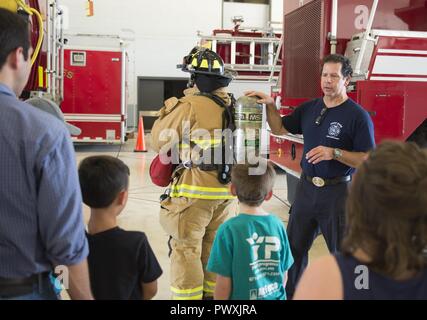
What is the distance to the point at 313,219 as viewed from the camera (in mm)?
3320

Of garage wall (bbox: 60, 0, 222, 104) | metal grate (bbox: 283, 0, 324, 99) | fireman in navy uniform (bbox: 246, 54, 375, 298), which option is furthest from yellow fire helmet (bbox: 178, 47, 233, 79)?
garage wall (bbox: 60, 0, 222, 104)

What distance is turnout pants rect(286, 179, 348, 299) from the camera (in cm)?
319

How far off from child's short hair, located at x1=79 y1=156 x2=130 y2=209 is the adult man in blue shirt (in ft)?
1.18

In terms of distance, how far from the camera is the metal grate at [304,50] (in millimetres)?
5285

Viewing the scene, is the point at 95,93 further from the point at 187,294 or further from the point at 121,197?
the point at 121,197

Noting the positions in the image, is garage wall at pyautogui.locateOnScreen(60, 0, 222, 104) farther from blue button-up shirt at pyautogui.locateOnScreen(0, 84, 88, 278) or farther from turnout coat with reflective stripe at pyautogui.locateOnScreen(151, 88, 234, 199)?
blue button-up shirt at pyautogui.locateOnScreen(0, 84, 88, 278)

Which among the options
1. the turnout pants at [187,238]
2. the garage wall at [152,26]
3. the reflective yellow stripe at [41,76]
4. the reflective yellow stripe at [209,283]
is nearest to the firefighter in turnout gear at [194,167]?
the turnout pants at [187,238]

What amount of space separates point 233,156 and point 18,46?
1692 mm

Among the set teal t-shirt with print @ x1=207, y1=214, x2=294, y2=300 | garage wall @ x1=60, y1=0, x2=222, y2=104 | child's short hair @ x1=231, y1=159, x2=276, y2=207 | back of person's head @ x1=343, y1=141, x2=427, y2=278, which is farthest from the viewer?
garage wall @ x1=60, y1=0, x2=222, y2=104

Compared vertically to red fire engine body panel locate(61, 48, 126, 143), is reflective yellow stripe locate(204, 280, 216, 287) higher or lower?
lower

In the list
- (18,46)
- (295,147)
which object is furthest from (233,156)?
(295,147)

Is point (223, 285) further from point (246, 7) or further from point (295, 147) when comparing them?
point (246, 7)

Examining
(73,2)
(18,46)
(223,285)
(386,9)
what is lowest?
(223,285)

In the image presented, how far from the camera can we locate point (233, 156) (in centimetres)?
310
